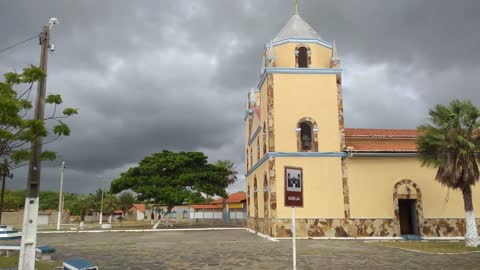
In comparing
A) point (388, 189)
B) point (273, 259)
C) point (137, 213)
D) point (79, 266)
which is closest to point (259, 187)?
point (388, 189)

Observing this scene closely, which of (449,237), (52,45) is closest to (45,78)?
(52,45)

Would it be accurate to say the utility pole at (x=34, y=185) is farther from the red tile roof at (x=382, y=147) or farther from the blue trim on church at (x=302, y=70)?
the red tile roof at (x=382, y=147)

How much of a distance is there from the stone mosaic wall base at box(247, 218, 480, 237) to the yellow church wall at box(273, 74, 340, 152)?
466cm

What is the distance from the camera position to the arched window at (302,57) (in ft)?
93.7

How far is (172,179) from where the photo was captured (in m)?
44.3

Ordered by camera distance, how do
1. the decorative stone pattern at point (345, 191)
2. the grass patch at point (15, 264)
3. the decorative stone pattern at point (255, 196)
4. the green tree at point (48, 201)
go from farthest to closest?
1. the green tree at point (48, 201)
2. the decorative stone pattern at point (255, 196)
3. the decorative stone pattern at point (345, 191)
4. the grass patch at point (15, 264)

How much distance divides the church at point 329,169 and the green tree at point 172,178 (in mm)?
16573

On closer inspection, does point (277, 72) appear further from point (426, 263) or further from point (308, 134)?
point (426, 263)

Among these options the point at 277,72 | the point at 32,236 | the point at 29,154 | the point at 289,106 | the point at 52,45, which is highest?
the point at 277,72

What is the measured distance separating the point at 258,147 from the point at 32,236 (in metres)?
22.3

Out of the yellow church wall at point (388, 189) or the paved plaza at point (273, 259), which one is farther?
the yellow church wall at point (388, 189)

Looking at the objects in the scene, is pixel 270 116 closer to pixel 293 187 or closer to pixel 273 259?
pixel 273 259

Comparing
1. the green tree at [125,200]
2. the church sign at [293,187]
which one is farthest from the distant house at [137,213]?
the church sign at [293,187]

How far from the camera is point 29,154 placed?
465 inches
